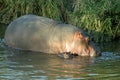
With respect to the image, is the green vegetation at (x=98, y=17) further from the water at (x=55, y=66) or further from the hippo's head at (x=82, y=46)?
the hippo's head at (x=82, y=46)

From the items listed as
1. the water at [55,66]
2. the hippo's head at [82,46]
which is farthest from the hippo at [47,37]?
the water at [55,66]

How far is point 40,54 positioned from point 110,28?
3100 millimetres

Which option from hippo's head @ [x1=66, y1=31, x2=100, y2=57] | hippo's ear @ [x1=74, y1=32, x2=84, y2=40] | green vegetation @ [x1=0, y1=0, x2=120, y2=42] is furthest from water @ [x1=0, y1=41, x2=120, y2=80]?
green vegetation @ [x1=0, y1=0, x2=120, y2=42]

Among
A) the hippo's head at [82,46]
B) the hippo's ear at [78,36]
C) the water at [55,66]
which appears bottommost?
the water at [55,66]

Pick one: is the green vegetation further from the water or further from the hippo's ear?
the hippo's ear

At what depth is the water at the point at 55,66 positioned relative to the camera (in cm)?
913

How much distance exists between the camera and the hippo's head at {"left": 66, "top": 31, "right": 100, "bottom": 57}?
454 inches

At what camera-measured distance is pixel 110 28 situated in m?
13.9

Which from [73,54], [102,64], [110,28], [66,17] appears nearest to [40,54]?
[73,54]

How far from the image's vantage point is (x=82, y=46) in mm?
11578

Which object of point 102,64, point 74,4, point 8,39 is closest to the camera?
point 102,64

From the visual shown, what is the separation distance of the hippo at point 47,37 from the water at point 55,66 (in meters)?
0.31

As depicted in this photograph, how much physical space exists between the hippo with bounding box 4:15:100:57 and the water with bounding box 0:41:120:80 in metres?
0.31

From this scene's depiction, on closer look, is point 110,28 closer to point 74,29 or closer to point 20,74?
point 74,29
